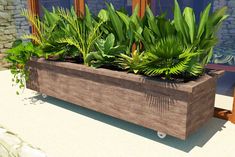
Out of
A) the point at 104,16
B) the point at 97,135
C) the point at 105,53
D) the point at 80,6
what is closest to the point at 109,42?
the point at 105,53

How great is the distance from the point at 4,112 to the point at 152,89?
210 centimetres

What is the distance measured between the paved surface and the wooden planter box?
0.18 metres

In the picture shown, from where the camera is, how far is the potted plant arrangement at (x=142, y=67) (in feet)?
8.38

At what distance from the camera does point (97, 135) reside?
9.67ft

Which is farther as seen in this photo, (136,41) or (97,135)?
(136,41)

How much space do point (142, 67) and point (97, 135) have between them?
2.86 feet

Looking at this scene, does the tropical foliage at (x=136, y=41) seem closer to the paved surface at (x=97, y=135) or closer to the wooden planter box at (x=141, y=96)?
the wooden planter box at (x=141, y=96)

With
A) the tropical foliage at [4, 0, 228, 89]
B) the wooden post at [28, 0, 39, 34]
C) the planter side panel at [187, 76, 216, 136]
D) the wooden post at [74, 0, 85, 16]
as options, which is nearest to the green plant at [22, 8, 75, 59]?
the tropical foliage at [4, 0, 228, 89]

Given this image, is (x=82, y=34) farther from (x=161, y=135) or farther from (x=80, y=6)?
(x=161, y=135)

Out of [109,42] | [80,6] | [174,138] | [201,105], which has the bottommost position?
[174,138]

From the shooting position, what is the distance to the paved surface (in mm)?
2619

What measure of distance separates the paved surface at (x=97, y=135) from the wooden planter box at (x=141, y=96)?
180mm

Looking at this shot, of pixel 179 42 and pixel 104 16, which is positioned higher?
pixel 104 16

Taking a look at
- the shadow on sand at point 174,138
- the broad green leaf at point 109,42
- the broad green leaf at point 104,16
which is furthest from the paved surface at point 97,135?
the broad green leaf at point 104,16
